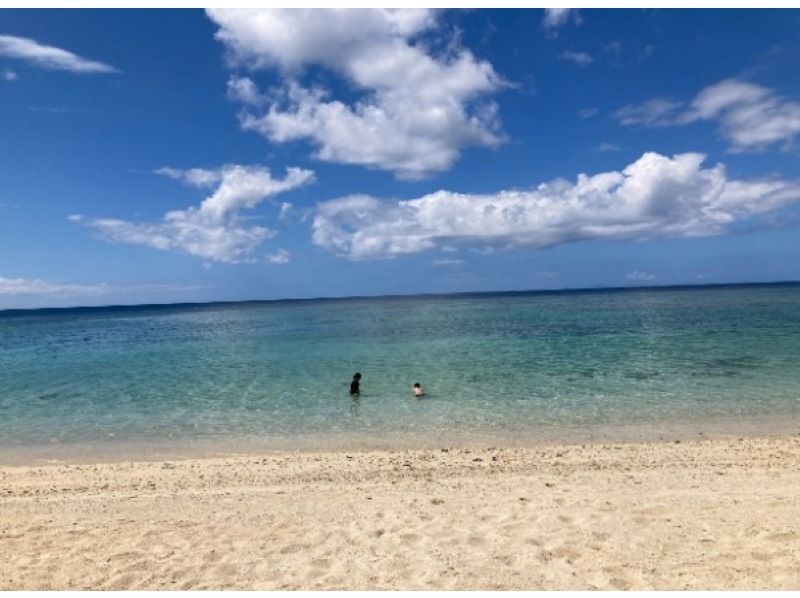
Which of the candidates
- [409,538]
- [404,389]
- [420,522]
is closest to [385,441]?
[420,522]

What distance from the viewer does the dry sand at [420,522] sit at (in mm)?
7855

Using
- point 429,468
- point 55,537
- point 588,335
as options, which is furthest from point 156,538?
point 588,335

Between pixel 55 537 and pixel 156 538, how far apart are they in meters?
1.96

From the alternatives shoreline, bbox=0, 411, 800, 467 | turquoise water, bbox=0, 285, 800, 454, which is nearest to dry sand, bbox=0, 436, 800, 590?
shoreline, bbox=0, 411, 800, 467

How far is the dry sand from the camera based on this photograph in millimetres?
7855

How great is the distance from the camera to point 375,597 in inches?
286

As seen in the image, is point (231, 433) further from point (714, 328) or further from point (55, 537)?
point (714, 328)

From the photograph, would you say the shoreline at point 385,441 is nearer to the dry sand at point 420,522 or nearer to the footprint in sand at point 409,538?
the dry sand at point 420,522

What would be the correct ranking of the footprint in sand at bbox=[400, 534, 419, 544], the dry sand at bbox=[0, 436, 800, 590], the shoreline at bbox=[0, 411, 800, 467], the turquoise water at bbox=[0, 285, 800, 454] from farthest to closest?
the turquoise water at bbox=[0, 285, 800, 454] < the shoreline at bbox=[0, 411, 800, 467] < the footprint in sand at bbox=[400, 534, 419, 544] < the dry sand at bbox=[0, 436, 800, 590]

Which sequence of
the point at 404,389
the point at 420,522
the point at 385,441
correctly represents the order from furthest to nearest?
the point at 404,389, the point at 385,441, the point at 420,522

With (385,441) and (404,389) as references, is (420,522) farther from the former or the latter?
(404,389)

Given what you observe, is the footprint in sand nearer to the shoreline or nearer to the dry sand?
the dry sand

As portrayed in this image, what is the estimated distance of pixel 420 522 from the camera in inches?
386

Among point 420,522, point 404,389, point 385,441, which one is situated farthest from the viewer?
point 404,389
